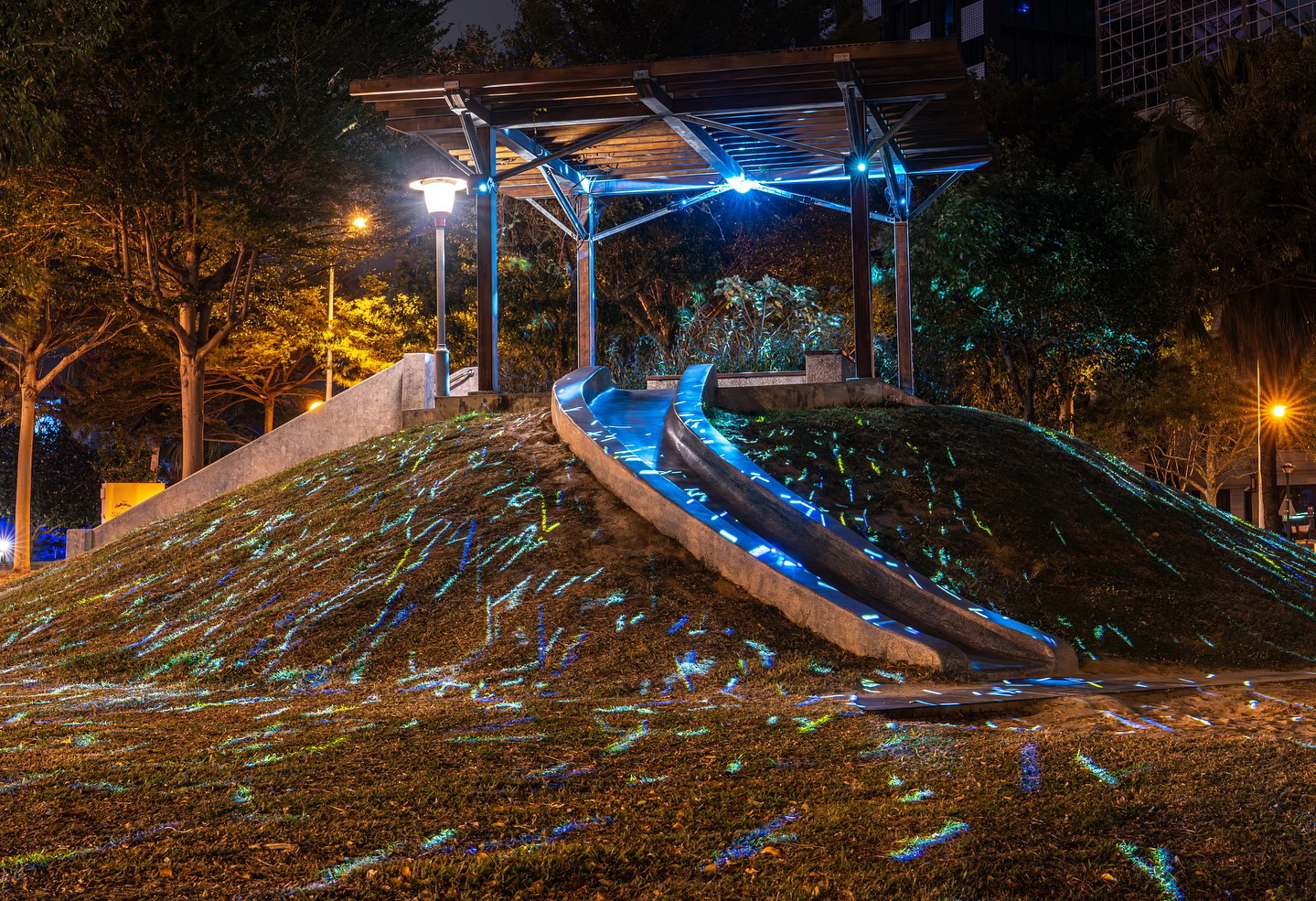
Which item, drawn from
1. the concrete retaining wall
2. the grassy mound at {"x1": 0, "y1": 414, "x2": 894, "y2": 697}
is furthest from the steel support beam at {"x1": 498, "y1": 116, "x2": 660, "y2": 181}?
the grassy mound at {"x1": 0, "y1": 414, "x2": 894, "y2": 697}

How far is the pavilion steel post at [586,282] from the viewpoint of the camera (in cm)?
1839

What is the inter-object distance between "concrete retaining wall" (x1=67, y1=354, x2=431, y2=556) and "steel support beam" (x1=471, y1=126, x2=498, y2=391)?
1286mm

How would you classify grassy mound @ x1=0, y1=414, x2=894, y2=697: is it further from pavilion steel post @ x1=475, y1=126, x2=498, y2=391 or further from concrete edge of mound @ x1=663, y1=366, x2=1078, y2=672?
pavilion steel post @ x1=475, y1=126, x2=498, y2=391

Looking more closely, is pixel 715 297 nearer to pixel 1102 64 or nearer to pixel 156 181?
pixel 156 181

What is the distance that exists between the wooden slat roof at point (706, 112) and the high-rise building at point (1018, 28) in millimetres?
48277

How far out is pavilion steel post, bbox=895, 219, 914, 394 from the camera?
16297mm

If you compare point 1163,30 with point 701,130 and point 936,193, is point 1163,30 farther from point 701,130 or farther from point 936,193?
point 701,130

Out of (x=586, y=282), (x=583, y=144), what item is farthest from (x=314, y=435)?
(x=583, y=144)

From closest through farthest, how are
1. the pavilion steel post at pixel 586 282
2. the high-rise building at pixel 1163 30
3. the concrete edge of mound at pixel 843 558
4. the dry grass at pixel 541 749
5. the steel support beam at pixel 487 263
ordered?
the dry grass at pixel 541 749 → the concrete edge of mound at pixel 843 558 → the steel support beam at pixel 487 263 → the pavilion steel post at pixel 586 282 → the high-rise building at pixel 1163 30

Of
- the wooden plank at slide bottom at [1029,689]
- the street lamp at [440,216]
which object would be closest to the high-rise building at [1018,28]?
the street lamp at [440,216]

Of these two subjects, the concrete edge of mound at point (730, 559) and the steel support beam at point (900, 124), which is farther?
the steel support beam at point (900, 124)

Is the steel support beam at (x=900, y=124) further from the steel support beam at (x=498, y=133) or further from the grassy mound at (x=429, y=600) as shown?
the grassy mound at (x=429, y=600)

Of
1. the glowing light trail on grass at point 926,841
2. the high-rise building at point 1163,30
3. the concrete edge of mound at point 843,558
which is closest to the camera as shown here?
the glowing light trail on grass at point 926,841

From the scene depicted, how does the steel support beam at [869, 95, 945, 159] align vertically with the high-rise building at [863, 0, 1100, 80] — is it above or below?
below
